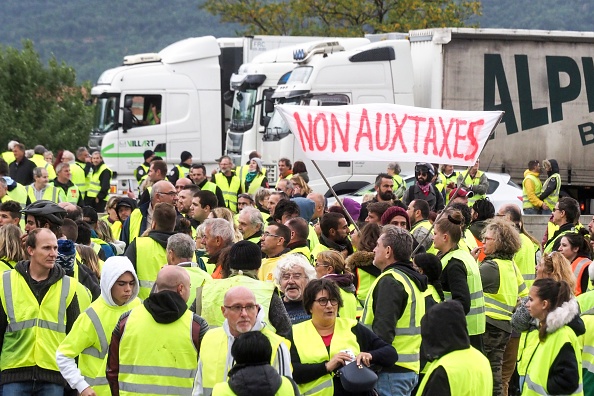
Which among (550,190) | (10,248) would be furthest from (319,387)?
(550,190)

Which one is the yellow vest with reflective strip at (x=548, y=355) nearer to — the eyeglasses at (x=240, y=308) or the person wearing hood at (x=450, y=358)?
the person wearing hood at (x=450, y=358)

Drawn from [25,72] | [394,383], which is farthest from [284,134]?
[25,72]

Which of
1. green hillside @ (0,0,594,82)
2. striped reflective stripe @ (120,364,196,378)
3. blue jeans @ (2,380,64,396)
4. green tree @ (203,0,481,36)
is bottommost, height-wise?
blue jeans @ (2,380,64,396)

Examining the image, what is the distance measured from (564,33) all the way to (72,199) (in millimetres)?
10350

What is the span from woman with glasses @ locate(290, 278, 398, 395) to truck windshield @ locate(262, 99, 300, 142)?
16267 mm

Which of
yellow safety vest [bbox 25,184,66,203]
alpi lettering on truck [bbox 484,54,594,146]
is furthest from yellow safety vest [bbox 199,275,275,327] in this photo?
alpi lettering on truck [bbox 484,54,594,146]

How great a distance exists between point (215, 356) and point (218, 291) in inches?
39.1

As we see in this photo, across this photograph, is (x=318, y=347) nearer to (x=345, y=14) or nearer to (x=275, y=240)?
(x=275, y=240)

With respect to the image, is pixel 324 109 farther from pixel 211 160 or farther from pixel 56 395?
pixel 211 160

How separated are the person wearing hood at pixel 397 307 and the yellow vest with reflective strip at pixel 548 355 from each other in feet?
3.23

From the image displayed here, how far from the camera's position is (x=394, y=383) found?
26.2ft

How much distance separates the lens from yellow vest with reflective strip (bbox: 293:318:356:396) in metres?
6.92

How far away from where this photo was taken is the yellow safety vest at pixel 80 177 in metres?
22.1

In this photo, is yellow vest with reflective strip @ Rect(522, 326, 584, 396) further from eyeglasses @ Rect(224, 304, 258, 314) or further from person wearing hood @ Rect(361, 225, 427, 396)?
eyeglasses @ Rect(224, 304, 258, 314)
